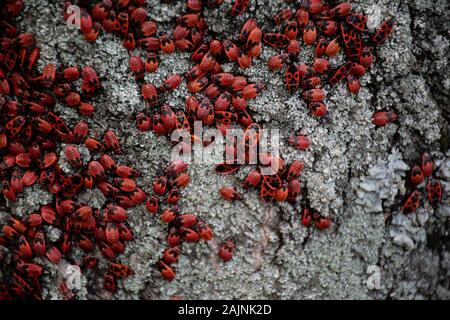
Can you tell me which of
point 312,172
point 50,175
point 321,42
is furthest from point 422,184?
point 50,175

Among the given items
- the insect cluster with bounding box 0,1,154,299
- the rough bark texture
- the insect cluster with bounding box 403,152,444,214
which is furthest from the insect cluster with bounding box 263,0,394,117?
the insect cluster with bounding box 0,1,154,299

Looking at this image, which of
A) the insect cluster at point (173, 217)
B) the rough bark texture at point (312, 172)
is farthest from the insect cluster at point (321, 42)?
the insect cluster at point (173, 217)

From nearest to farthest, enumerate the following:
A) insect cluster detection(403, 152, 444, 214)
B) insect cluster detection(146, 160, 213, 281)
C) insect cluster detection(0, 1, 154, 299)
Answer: insect cluster detection(0, 1, 154, 299) → insect cluster detection(146, 160, 213, 281) → insect cluster detection(403, 152, 444, 214)

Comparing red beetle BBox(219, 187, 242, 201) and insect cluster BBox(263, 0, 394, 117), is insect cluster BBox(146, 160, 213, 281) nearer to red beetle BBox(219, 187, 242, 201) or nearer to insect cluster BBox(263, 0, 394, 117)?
red beetle BBox(219, 187, 242, 201)

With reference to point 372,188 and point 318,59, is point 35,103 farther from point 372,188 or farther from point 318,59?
point 372,188

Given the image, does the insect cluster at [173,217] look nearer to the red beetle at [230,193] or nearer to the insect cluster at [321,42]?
the red beetle at [230,193]
